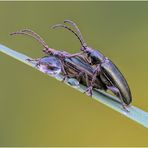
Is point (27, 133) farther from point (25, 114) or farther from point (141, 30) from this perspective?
point (141, 30)

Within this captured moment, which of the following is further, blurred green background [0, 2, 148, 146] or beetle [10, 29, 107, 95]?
blurred green background [0, 2, 148, 146]

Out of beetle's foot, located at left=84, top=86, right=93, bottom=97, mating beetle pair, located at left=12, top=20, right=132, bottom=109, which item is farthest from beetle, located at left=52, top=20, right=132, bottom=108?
beetle's foot, located at left=84, top=86, right=93, bottom=97

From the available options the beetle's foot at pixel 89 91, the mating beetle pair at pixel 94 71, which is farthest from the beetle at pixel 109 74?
the beetle's foot at pixel 89 91

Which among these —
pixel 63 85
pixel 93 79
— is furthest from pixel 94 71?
pixel 63 85

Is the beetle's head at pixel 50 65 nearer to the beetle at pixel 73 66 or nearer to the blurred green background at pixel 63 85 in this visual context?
the beetle at pixel 73 66

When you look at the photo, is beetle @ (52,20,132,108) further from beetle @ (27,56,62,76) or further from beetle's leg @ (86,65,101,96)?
beetle @ (27,56,62,76)

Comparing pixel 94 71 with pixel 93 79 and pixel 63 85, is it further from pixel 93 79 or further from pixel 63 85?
pixel 63 85

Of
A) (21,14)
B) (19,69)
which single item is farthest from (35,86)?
(21,14)

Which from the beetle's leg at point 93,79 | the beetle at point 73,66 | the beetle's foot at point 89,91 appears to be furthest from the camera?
the beetle at point 73,66
